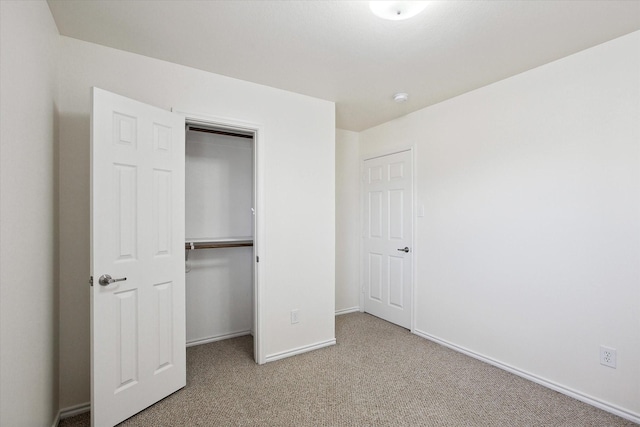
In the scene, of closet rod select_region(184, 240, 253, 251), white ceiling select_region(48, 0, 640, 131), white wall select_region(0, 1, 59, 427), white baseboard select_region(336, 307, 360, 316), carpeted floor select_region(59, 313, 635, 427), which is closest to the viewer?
white wall select_region(0, 1, 59, 427)

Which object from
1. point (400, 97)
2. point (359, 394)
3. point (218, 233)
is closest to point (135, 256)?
point (218, 233)

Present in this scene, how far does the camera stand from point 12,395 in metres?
1.28

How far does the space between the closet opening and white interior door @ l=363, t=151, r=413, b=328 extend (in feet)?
5.16

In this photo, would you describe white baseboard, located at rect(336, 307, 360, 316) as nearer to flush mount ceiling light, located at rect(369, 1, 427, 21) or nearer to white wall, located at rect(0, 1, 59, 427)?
white wall, located at rect(0, 1, 59, 427)

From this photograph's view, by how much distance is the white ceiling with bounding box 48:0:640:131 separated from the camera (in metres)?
1.73

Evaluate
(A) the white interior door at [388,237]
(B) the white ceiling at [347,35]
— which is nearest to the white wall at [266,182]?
(B) the white ceiling at [347,35]

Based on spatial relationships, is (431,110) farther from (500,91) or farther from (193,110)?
(193,110)

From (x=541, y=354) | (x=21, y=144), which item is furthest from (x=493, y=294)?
(x=21, y=144)

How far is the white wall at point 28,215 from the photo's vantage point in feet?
4.07

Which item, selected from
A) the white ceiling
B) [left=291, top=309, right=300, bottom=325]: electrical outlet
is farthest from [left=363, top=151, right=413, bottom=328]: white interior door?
[left=291, top=309, right=300, bottom=325]: electrical outlet

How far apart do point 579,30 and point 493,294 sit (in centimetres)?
201

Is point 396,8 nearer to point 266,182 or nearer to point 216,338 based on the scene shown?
point 266,182

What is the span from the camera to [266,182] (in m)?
2.76

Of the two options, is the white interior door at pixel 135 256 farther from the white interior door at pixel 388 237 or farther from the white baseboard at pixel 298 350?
the white interior door at pixel 388 237
